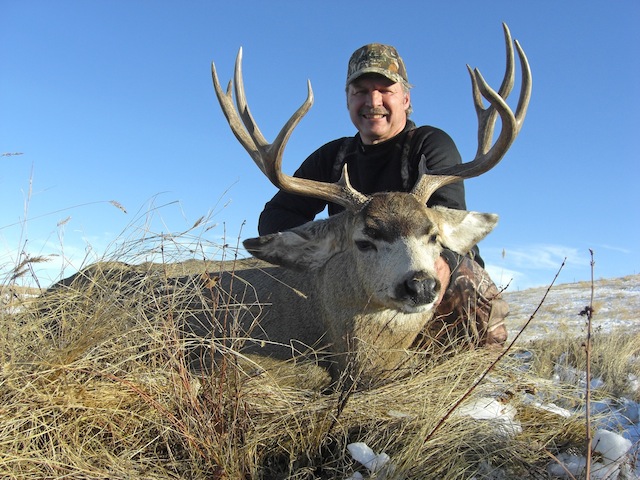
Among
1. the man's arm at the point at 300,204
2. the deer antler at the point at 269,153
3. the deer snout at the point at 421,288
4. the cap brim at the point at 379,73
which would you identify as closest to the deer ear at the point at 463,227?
the deer antler at the point at 269,153

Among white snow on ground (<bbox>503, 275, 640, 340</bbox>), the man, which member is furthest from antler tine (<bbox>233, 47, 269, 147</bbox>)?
white snow on ground (<bbox>503, 275, 640, 340</bbox>)

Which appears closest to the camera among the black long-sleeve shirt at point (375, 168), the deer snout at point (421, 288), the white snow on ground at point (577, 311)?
the deer snout at point (421, 288)

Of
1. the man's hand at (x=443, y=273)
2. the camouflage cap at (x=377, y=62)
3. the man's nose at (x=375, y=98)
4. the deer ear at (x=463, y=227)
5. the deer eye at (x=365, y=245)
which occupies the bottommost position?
the man's hand at (x=443, y=273)

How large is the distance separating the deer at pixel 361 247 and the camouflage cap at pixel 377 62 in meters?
1.35

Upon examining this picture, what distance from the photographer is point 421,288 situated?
3.38m

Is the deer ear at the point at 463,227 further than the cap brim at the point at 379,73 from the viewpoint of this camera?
No

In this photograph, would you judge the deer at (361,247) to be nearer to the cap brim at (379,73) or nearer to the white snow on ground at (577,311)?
the cap brim at (379,73)

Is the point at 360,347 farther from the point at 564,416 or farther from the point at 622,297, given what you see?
the point at 622,297

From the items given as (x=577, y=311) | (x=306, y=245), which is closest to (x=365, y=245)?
(x=306, y=245)

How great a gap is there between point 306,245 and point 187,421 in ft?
6.54

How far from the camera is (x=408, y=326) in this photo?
400cm

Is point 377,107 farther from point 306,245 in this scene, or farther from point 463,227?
point 306,245

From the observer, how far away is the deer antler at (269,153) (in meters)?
4.14

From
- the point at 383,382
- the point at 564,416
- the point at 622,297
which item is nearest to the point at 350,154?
the point at 383,382
